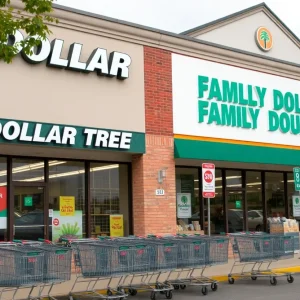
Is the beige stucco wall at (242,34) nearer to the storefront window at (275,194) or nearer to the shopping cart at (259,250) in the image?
the storefront window at (275,194)

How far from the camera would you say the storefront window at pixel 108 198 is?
661 inches

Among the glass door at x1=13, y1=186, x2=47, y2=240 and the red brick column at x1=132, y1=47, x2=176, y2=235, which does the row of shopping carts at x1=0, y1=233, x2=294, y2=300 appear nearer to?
the red brick column at x1=132, y1=47, x2=176, y2=235

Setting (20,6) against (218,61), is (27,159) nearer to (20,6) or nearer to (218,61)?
(20,6)

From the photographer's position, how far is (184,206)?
62.4ft

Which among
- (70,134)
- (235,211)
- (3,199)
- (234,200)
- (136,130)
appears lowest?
(235,211)

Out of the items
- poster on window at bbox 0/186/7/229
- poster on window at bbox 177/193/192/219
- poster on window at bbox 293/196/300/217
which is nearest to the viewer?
poster on window at bbox 0/186/7/229

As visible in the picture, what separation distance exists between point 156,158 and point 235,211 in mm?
4838

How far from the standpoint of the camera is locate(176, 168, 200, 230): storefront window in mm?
18891

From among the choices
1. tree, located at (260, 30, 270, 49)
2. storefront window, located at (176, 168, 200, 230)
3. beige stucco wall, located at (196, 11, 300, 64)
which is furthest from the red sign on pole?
tree, located at (260, 30, 270, 49)

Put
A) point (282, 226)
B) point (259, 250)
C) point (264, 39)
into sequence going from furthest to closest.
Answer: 1. point (264, 39)
2. point (282, 226)
3. point (259, 250)

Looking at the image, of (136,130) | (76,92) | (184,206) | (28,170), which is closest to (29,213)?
(28,170)

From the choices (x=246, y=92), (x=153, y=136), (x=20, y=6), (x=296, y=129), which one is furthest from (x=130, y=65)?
(x=296, y=129)

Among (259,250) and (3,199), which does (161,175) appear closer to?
(259,250)

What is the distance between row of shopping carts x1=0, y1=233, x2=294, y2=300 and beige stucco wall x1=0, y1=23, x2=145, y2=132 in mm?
3846
